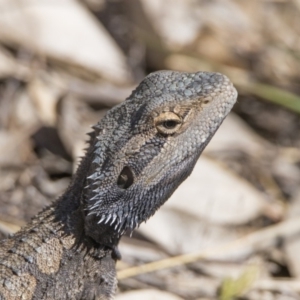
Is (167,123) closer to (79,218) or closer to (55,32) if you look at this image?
(79,218)

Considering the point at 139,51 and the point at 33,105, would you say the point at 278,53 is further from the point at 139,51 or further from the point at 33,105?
the point at 33,105

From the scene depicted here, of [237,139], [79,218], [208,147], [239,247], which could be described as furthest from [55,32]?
[79,218]

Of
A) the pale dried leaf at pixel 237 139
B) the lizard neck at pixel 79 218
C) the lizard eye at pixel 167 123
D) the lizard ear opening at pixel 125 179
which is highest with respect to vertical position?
the pale dried leaf at pixel 237 139

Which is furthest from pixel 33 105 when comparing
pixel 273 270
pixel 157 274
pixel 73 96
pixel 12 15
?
pixel 273 270

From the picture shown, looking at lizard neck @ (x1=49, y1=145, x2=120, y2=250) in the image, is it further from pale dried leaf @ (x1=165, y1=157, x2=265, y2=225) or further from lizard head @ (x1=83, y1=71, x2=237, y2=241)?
pale dried leaf @ (x1=165, y1=157, x2=265, y2=225)

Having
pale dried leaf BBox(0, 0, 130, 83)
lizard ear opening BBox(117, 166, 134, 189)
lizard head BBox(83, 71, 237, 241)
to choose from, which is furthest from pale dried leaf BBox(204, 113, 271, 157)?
lizard ear opening BBox(117, 166, 134, 189)

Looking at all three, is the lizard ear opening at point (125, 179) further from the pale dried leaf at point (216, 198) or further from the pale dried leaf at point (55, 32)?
the pale dried leaf at point (55, 32)

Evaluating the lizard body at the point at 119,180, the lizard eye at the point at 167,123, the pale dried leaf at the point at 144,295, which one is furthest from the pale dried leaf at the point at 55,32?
the lizard eye at the point at 167,123
